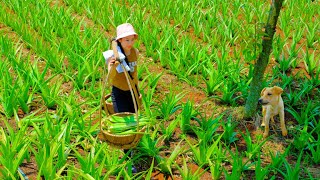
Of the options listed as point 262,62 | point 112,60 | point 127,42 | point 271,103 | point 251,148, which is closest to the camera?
point 112,60

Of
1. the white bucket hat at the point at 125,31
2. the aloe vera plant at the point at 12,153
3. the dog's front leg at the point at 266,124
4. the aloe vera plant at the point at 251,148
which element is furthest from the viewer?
the dog's front leg at the point at 266,124

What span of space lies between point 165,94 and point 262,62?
3.23 feet

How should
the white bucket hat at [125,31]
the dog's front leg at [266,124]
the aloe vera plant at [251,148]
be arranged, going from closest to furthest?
the white bucket hat at [125,31] → the aloe vera plant at [251,148] → the dog's front leg at [266,124]

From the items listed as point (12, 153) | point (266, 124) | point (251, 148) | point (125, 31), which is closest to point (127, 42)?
point (125, 31)

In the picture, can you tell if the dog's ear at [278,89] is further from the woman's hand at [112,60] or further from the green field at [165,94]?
the woman's hand at [112,60]

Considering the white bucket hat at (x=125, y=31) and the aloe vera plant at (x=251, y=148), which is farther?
the aloe vera plant at (x=251, y=148)

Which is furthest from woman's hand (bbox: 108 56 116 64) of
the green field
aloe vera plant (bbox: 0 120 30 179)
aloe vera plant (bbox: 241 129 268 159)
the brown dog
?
the brown dog

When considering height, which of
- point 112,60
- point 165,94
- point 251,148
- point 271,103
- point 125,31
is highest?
point 125,31

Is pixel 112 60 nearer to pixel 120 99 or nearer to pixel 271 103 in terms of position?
pixel 120 99

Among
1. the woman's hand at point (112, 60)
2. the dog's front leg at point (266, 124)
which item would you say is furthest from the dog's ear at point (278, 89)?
the woman's hand at point (112, 60)

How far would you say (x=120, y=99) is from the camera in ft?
9.91

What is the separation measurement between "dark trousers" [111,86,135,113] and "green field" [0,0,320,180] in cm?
23

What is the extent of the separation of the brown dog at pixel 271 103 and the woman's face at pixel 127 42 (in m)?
1.06

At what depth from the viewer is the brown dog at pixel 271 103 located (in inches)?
123
